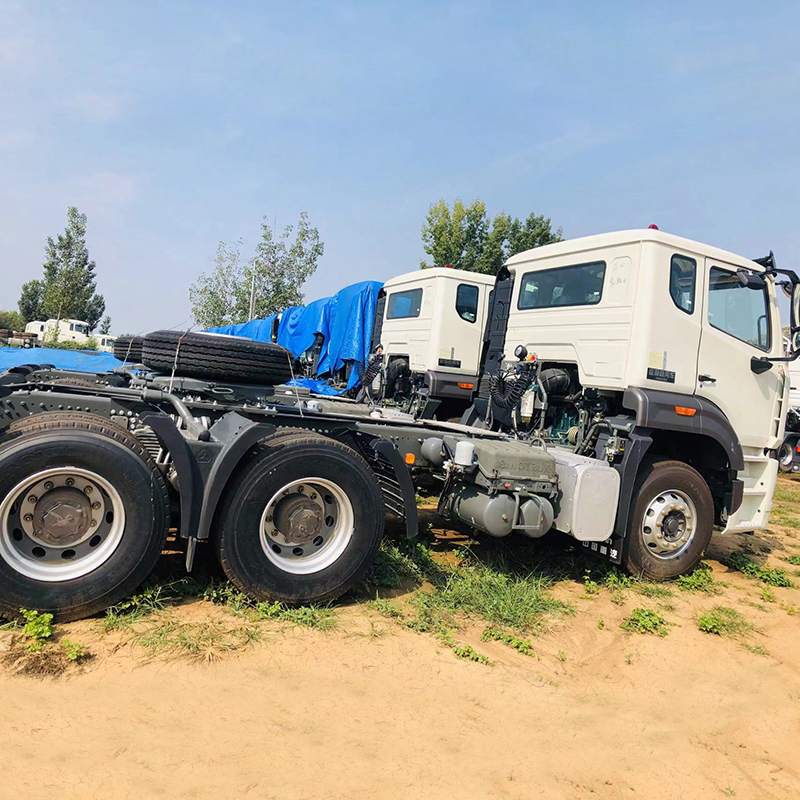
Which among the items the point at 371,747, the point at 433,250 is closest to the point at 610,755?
the point at 371,747

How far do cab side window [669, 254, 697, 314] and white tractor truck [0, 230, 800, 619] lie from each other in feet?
0.07

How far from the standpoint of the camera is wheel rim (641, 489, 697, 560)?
5.43 m

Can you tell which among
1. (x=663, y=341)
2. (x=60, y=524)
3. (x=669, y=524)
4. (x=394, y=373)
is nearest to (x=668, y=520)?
(x=669, y=524)

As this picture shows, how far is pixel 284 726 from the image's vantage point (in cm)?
280

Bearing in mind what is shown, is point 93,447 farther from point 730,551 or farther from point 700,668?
point 730,551

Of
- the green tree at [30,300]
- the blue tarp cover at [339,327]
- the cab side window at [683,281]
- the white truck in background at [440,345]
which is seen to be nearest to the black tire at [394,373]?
the white truck in background at [440,345]

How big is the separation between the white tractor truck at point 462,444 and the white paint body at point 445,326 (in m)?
1.88

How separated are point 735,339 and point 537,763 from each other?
4.38 m

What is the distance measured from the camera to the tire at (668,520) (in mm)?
5355

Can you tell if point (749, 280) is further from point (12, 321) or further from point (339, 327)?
point (12, 321)

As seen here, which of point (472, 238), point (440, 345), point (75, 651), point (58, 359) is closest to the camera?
point (75, 651)

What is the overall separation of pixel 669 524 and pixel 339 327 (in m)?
8.58

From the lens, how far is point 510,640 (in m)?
4.04

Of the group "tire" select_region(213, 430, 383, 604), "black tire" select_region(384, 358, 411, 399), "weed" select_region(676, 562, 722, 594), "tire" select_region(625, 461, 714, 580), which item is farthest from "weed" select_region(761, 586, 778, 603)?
"black tire" select_region(384, 358, 411, 399)
